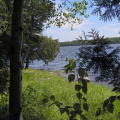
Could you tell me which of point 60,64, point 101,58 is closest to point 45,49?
point 60,64

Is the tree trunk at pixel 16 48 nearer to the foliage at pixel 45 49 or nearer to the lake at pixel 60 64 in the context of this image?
the lake at pixel 60 64

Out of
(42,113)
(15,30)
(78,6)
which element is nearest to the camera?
(15,30)

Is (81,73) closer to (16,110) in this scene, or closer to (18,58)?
(18,58)

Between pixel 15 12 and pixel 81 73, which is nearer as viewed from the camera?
pixel 81 73

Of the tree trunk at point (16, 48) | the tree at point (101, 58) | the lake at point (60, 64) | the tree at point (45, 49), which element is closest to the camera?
the tree at point (101, 58)

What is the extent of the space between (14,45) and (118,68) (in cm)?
155

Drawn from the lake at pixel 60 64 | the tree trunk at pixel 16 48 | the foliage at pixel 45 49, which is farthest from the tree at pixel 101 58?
the foliage at pixel 45 49

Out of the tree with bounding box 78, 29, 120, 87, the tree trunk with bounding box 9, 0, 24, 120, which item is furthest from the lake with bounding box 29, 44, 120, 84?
the tree trunk with bounding box 9, 0, 24, 120

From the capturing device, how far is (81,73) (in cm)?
152

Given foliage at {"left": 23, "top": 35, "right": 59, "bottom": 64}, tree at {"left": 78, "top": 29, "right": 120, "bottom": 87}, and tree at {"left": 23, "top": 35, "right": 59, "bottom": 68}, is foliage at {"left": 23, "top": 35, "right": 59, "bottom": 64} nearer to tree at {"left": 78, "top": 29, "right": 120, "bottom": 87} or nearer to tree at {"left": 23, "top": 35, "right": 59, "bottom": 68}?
tree at {"left": 23, "top": 35, "right": 59, "bottom": 68}

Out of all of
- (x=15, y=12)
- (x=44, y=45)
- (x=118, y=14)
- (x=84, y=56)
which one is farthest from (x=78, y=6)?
(x=44, y=45)

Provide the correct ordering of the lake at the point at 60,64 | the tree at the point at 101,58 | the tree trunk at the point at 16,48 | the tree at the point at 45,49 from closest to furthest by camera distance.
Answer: the tree at the point at 101,58 → the lake at the point at 60,64 → the tree trunk at the point at 16,48 → the tree at the point at 45,49

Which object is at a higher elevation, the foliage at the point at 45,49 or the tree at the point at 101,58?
the foliage at the point at 45,49

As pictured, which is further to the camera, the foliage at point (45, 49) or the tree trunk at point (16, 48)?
the foliage at point (45, 49)
